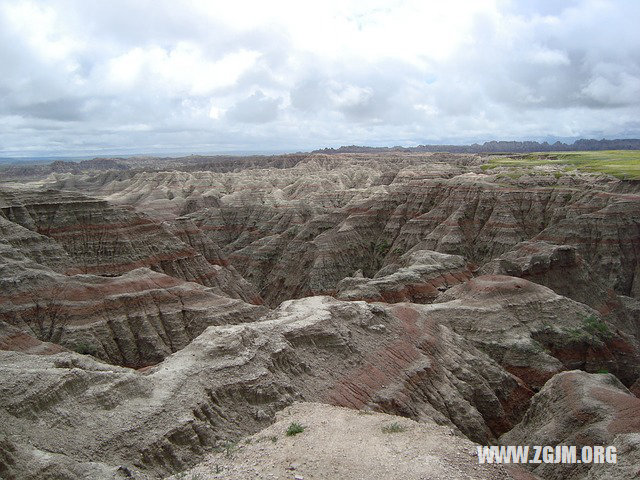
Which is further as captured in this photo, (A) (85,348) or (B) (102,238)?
(B) (102,238)

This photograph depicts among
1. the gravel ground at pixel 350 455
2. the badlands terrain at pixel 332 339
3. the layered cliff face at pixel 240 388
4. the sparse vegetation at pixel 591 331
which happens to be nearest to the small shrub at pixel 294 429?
the gravel ground at pixel 350 455

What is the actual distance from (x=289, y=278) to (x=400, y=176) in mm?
60206

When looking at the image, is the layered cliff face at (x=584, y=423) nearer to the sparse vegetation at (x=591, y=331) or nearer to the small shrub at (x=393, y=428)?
the small shrub at (x=393, y=428)

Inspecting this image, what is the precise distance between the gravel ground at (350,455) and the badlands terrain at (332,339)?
0.08 meters

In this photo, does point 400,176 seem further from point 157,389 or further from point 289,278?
point 157,389

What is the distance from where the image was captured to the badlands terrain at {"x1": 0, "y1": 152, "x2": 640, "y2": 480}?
1795cm

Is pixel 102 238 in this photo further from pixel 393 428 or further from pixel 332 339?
pixel 393 428

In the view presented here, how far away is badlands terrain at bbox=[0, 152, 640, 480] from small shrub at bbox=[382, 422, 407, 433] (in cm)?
11

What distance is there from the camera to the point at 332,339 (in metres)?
28.4

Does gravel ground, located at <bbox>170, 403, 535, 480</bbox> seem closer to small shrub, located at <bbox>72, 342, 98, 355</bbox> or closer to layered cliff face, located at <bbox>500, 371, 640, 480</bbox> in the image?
layered cliff face, located at <bbox>500, 371, 640, 480</bbox>

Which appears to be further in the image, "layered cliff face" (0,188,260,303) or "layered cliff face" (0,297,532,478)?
"layered cliff face" (0,188,260,303)

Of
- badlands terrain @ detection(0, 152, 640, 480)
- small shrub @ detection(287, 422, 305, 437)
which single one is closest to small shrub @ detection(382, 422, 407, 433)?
badlands terrain @ detection(0, 152, 640, 480)

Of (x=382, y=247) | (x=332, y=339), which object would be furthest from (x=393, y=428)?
(x=382, y=247)

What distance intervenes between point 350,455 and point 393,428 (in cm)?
287
